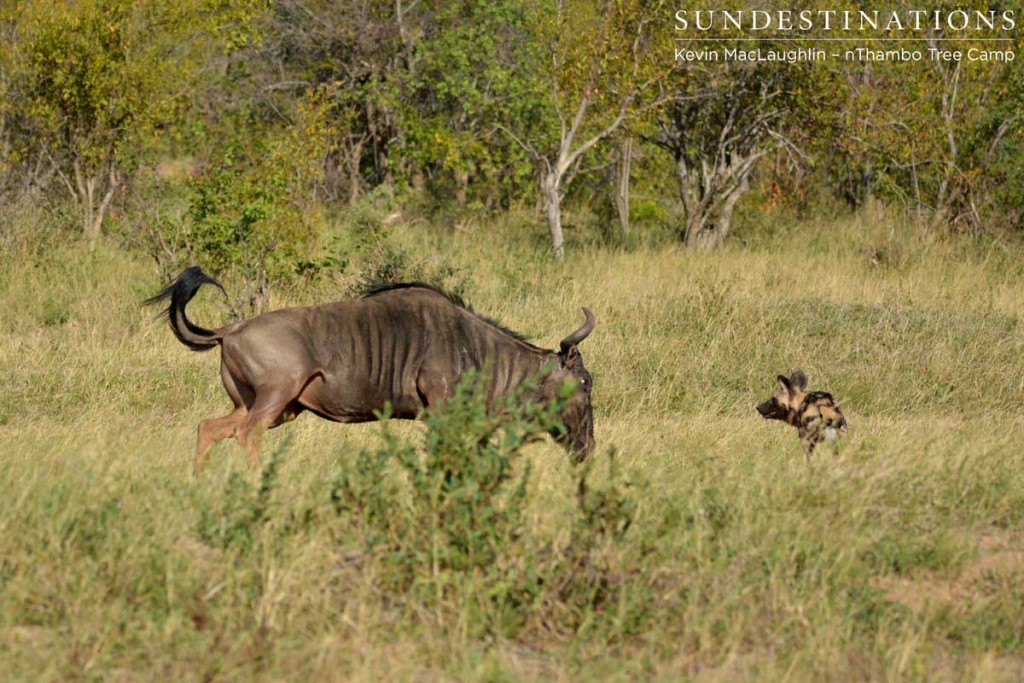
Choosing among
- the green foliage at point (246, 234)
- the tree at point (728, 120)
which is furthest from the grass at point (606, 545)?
the tree at point (728, 120)

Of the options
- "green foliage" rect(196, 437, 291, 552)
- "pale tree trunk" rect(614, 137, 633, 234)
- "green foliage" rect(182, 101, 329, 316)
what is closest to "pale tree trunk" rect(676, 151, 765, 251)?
"pale tree trunk" rect(614, 137, 633, 234)

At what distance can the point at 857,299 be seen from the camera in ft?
41.2

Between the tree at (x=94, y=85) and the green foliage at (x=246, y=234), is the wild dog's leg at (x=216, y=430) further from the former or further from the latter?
the tree at (x=94, y=85)

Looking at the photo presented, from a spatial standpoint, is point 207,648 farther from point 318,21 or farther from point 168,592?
point 318,21

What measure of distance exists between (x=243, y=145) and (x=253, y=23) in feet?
9.84

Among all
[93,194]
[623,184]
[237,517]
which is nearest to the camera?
[237,517]

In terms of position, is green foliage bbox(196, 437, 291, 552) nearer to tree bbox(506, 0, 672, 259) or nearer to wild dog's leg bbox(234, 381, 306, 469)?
wild dog's leg bbox(234, 381, 306, 469)

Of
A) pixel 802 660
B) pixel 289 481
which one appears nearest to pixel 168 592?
pixel 289 481

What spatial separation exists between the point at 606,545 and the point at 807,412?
2751 mm

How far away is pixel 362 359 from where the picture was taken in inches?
284

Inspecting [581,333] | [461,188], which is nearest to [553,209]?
[461,188]

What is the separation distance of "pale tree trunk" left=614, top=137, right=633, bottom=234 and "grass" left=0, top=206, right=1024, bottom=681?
25.5ft

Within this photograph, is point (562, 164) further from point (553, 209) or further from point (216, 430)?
point (216, 430)

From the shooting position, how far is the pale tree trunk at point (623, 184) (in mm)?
17891
